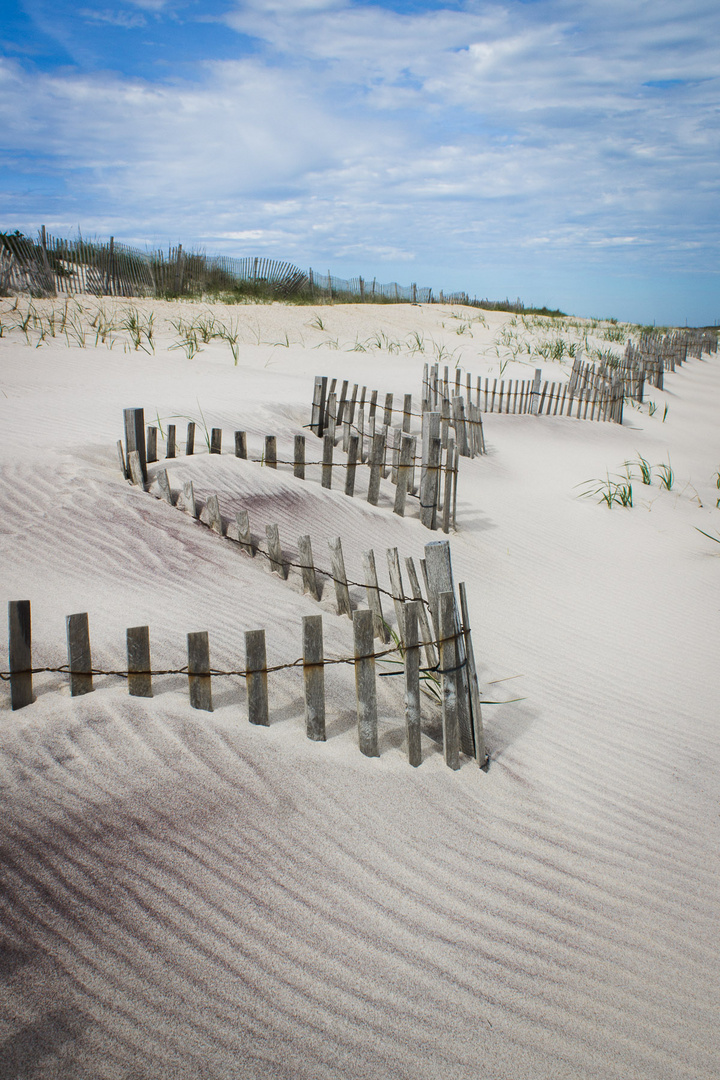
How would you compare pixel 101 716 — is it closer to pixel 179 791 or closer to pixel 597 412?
pixel 179 791

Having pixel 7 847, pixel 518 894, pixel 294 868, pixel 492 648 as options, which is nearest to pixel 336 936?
pixel 294 868

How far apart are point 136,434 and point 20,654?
10.7 ft

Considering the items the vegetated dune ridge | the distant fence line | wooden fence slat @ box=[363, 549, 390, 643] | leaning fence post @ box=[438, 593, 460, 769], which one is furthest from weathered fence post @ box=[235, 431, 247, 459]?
the distant fence line

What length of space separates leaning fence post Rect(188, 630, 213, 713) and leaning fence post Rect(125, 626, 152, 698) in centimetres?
19

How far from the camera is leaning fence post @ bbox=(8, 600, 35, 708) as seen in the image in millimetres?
2791

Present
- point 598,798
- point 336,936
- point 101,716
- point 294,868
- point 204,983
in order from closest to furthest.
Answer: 1. point 204,983
2. point 336,936
3. point 294,868
4. point 101,716
5. point 598,798

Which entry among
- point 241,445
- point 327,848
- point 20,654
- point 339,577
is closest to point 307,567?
point 339,577

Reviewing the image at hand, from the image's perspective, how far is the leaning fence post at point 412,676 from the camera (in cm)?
295

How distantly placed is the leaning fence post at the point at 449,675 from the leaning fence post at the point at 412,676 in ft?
0.40

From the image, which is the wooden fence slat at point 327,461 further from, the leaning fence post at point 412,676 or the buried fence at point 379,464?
the leaning fence post at point 412,676

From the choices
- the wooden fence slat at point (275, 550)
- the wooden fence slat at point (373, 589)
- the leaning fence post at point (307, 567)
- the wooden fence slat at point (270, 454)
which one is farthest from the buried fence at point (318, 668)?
the wooden fence slat at point (270, 454)

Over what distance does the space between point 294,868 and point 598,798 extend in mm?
1476

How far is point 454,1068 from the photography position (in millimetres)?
1899

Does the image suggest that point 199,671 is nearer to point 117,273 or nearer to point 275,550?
point 275,550
